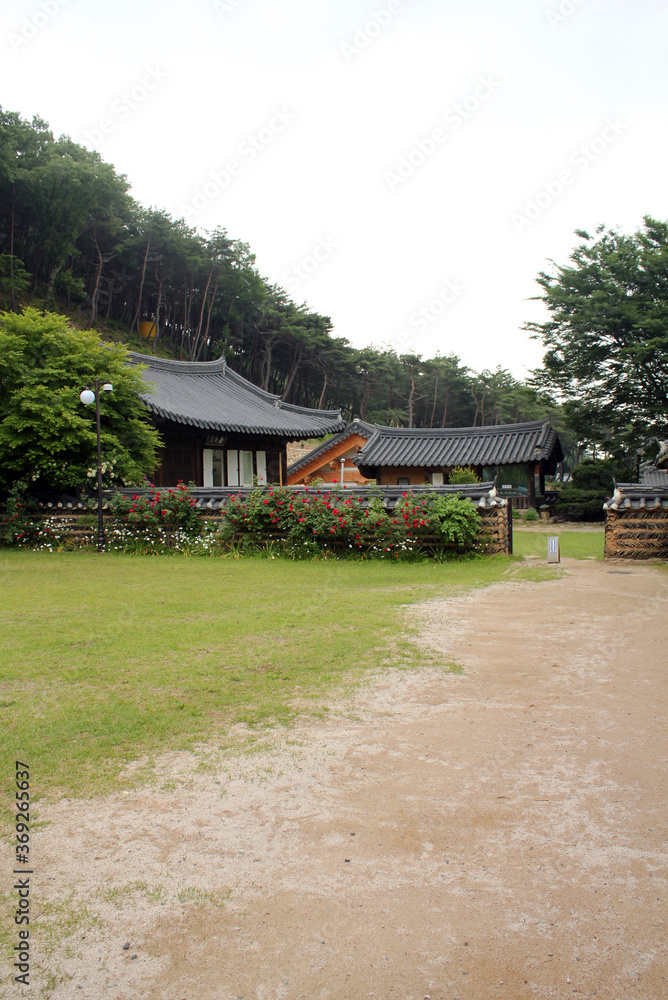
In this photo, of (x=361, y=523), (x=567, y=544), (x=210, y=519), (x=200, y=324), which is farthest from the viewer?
(x=200, y=324)

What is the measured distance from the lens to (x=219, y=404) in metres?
23.3

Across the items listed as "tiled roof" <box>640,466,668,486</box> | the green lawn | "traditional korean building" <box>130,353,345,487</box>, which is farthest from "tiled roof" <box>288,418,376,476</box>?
"tiled roof" <box>640,466,668,486</box>

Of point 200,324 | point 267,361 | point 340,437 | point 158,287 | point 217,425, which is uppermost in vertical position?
point 158,287

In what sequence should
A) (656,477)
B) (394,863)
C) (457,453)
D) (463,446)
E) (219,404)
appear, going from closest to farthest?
(394,863), (219,404), (457,453), (463,446), (656,477)

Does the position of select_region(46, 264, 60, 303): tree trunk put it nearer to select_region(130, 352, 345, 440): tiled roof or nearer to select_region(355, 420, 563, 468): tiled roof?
select_region(130, 352, 345, 440): tiled roof

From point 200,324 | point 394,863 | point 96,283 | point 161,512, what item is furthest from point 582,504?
point 96,283

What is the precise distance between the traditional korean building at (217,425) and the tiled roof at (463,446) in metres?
2.48

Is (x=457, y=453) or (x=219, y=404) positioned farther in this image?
(x=457, y=453)

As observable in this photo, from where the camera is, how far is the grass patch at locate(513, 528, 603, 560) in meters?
12.8

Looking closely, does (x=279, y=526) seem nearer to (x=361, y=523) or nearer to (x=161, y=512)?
(x=361, y=523)

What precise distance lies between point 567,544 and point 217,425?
10.7 meters

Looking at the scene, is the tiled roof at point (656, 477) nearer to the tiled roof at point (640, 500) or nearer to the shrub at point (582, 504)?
the shrub at point (582, 504)

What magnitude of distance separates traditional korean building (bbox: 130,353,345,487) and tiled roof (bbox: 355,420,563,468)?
248cm

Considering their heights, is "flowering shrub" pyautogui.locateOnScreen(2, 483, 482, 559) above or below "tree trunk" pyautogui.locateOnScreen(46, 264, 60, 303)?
below
